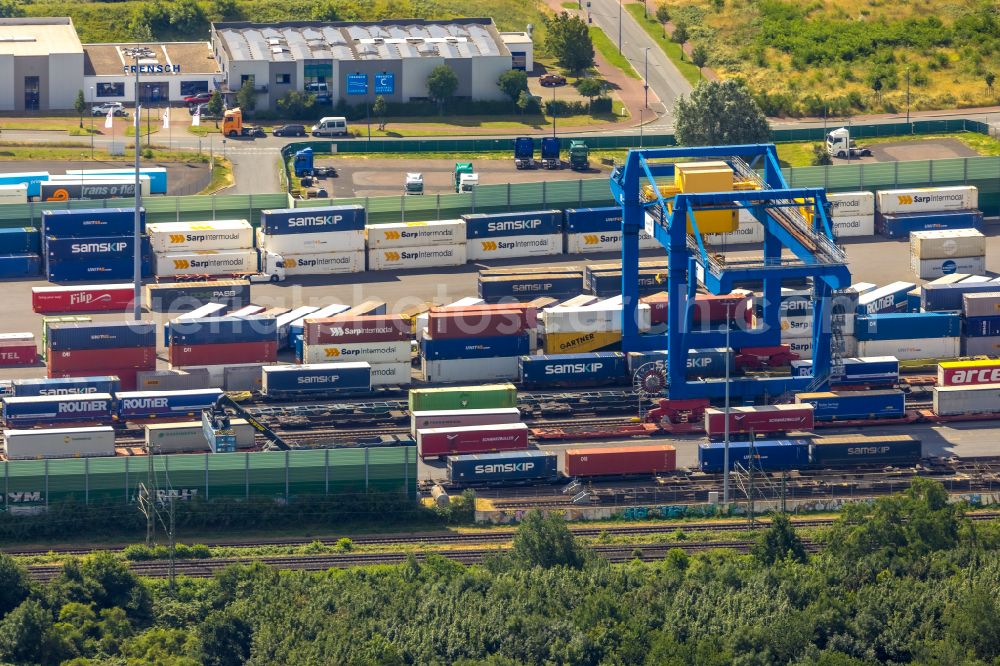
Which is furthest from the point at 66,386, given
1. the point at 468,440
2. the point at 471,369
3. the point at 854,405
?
the point at 854,405

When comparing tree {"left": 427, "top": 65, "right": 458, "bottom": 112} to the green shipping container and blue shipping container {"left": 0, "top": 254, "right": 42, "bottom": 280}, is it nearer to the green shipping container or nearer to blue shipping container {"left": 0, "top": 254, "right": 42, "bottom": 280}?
blue shipping container {"left": 0, "top": 254, "right": 42, "bottom": 280}

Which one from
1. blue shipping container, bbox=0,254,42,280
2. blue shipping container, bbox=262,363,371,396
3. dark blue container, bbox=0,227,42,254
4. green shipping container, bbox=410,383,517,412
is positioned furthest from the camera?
dark blue container, bbox=0,227,42,254

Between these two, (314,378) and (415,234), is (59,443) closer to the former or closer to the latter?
(314,378)

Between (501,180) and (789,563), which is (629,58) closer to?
(501,180)

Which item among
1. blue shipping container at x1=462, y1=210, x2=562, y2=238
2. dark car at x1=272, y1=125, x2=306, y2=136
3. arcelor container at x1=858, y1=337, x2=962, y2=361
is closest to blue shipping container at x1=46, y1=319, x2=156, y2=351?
blue shipping container at x1=462, y1=210, x2=562, y2=238

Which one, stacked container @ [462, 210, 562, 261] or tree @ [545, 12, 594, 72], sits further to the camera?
tree @ [545, 12, 594, 72]

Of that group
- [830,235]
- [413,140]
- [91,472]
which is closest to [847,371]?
[830,235]
